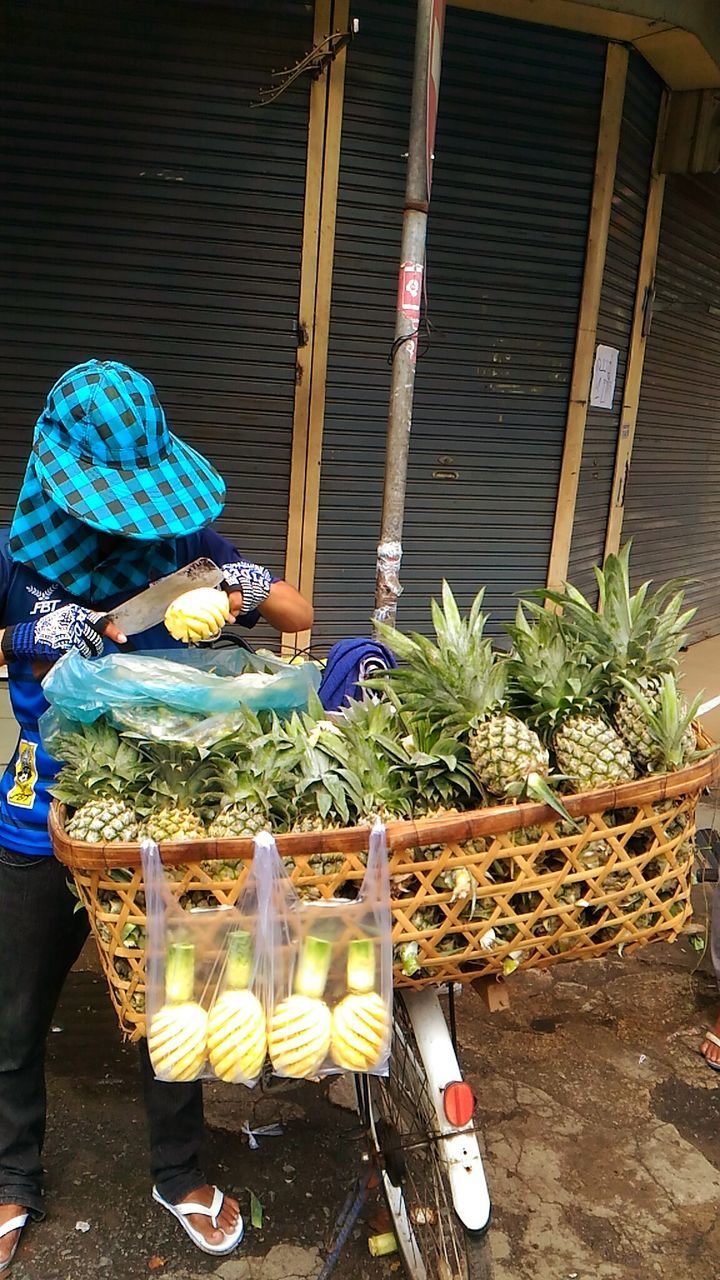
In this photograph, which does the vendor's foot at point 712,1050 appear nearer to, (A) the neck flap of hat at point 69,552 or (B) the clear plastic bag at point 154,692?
(B) the clear plastic bag at point 154,692

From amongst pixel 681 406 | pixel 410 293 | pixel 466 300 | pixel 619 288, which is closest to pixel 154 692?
pixel 410 293

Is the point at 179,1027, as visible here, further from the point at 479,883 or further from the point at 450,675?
the point at 450,675

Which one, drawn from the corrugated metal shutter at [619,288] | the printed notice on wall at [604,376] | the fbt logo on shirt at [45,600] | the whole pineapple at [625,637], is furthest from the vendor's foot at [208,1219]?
the printed notice on wall at [604,376]

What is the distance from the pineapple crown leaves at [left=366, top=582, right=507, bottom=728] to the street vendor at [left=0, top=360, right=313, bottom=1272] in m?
0.49

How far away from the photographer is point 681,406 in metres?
8.02

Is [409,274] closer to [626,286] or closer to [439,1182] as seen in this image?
[439,1182]

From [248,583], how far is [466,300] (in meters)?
4.43

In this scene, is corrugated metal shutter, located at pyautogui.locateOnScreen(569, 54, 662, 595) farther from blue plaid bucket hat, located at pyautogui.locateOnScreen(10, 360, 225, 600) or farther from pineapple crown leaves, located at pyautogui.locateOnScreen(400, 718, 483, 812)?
pineapple crown leaves, located at pyautogui.locateOnScreen(400, 718, 483, 812)

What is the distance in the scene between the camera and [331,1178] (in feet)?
8.07

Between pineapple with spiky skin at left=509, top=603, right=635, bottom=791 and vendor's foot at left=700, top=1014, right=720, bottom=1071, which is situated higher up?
pineapple with spiky skin at left=509, top=603, right=635, bottom=791

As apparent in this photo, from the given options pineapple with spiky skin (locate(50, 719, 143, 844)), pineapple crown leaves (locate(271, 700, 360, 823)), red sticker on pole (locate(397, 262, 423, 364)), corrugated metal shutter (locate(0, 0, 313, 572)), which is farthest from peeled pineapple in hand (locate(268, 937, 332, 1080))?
corrugated metal shutter (locate(0, 0, 313, 572))

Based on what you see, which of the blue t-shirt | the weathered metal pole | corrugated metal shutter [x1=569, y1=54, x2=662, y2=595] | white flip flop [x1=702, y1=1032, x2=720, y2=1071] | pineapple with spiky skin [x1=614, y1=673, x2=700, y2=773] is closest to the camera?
pineapple with spiky skin [x1=614, y1=673, x2=700, y2=773]

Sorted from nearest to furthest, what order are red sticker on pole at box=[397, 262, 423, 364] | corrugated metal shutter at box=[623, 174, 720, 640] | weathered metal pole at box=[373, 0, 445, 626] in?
weathered metal pole at box=[373, 0, 445, 626], red sticker on pole at box=[397, 262, 423, 364], corrugated metal shutter at box=[623, 174, 720, 640]

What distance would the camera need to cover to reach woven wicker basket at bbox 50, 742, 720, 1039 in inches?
55.1
